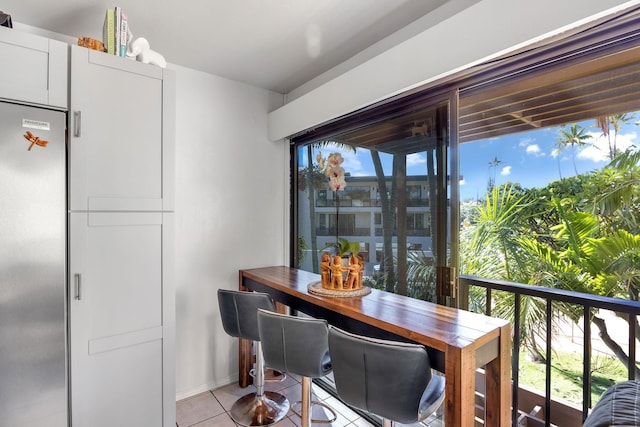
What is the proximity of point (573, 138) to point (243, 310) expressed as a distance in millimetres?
2087

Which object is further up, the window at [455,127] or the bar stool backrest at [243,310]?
the window at [455,127]

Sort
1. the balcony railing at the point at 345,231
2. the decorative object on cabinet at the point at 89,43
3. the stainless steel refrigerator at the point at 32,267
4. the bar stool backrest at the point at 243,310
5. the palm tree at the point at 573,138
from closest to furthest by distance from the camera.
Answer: the stainless steel refrigerator at the point at 32,267 → the palm tree at the point at 573,138 → the decorative object on cabinet at the point at 89,43 → the bar stool backrest at the point at 243,310 → the balcony railing at the point at 345,231

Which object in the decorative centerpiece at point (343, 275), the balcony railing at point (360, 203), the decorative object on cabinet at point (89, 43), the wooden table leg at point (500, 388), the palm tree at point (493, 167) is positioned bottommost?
the wooden table leg at point (500, 388)

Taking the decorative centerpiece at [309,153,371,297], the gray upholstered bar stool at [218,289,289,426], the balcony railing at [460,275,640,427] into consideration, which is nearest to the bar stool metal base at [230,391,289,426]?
the gray upholstered bar stool at [218,289,289,426]

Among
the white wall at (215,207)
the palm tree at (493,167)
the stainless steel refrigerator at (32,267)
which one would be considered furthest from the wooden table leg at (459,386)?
the white wall at (215,207)

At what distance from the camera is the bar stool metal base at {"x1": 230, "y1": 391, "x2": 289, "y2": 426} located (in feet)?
6.82

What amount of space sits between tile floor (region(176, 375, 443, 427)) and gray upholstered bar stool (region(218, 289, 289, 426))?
70 mm

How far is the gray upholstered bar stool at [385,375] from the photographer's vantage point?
1.15m

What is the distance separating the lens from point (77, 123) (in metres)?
1.59

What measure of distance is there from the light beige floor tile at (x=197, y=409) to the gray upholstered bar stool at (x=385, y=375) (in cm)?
141

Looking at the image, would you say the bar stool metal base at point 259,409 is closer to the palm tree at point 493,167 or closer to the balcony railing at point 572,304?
the balcony railing at point 572,304

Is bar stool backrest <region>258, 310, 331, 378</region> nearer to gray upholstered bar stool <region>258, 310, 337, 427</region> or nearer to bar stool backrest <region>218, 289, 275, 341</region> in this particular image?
gray upholstered bar stool <region>258, 310, 337, 427</region>

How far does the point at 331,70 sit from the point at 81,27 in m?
1.65

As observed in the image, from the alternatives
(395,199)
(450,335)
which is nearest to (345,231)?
(395,199)
